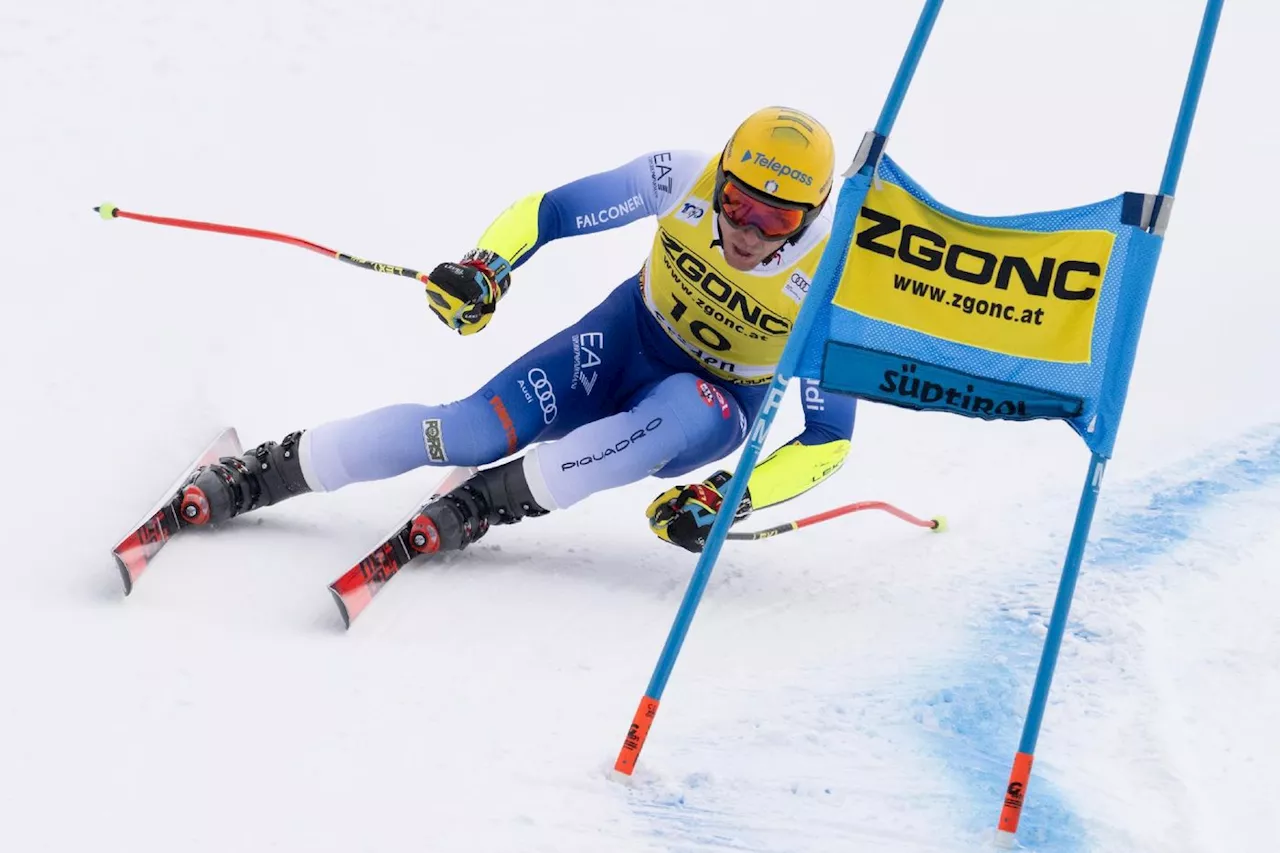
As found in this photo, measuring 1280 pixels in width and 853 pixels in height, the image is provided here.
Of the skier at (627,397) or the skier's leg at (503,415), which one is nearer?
the skier at (627,397)

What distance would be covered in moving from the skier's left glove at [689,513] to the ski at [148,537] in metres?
1.39

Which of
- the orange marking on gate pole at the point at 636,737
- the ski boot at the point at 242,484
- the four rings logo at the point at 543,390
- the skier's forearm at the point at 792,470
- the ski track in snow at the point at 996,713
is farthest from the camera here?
the four rings logo at the point at 543,390

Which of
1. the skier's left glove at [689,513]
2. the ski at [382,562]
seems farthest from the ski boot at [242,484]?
the skier's left glove at [689,513]

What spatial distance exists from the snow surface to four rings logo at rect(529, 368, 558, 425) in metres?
0.47

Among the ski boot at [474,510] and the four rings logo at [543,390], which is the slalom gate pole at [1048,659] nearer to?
the ski boot at [474,510]

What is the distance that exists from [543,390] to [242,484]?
949 mm

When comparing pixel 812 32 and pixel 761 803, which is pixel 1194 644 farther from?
pixel 812 32

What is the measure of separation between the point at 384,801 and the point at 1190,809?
175 centimetres

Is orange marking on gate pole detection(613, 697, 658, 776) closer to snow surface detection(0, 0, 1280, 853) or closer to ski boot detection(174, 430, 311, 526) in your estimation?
snow surface detection(0, 0, 1280, 853)

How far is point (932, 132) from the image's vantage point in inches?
338

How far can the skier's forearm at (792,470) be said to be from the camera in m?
4.09

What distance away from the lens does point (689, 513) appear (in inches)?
158

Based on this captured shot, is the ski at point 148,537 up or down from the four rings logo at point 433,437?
down

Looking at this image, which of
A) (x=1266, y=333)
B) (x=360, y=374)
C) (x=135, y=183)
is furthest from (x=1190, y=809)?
(x=135, y=183)
